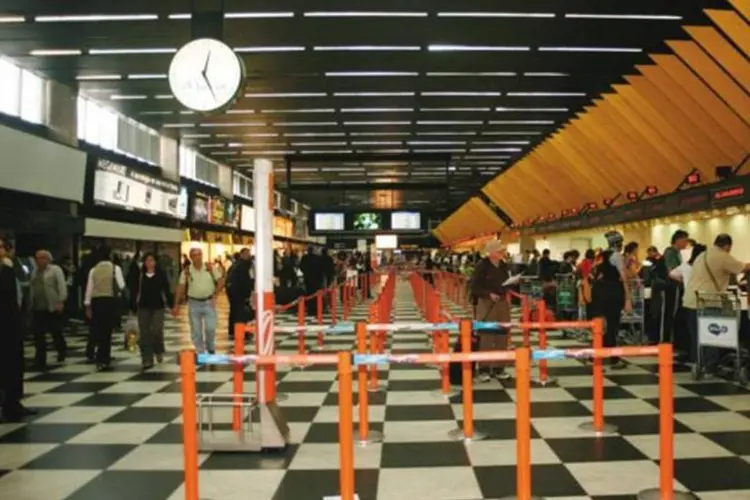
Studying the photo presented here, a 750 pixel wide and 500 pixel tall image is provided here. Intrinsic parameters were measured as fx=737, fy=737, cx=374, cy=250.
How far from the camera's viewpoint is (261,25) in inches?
442

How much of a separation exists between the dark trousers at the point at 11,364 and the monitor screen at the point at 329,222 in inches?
1144

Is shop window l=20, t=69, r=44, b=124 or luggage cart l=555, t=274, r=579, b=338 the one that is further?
shop window l=20, t=69, r=44, b=124

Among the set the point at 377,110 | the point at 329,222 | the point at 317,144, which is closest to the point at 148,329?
the point at 377,110

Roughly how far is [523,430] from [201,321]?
7186 millimetres

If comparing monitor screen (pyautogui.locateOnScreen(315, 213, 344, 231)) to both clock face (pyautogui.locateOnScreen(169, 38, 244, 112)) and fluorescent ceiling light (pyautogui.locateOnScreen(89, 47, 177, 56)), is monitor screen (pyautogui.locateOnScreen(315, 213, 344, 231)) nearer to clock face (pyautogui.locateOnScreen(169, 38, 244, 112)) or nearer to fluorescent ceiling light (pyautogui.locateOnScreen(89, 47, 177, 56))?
fluorescent ceiling light (pyautogui.locateOnScreen(89, 47, 177, 56))

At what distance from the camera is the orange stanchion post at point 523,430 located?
13.3 feet

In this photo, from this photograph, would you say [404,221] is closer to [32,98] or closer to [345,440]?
[32,98]

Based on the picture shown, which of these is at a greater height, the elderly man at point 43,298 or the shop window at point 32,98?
the shop window at point 32,98

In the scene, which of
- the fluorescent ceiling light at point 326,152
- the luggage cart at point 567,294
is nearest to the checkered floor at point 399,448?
the luggage cart at point 567,294

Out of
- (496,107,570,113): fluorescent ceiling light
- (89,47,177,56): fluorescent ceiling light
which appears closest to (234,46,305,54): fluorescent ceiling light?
(89,47,177,56): fluorescent ceiling light

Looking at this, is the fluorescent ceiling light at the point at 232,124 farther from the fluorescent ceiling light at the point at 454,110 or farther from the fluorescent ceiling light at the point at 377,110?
the fluorescent ceiling light at the point at 454,110

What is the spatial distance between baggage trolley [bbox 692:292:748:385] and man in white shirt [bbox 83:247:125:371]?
307 inches

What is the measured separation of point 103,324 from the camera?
10.5 meters

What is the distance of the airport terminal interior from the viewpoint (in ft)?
17.5
